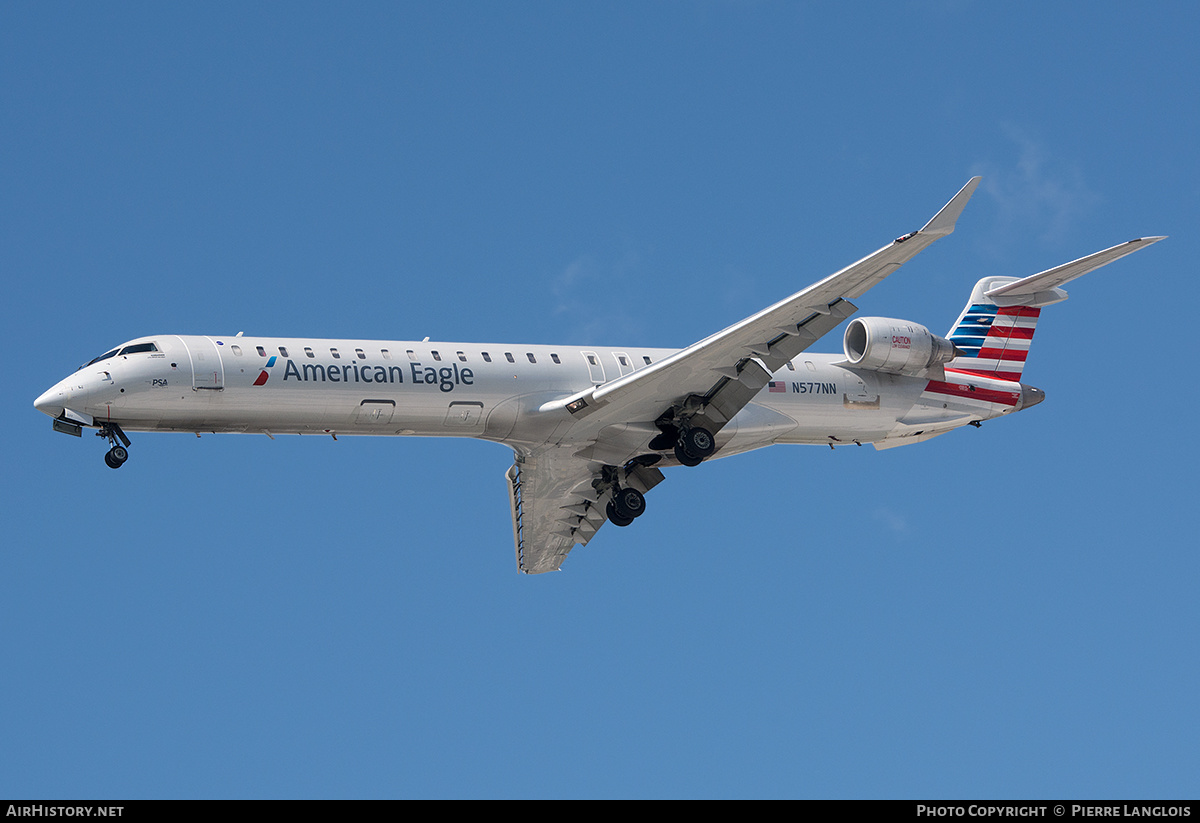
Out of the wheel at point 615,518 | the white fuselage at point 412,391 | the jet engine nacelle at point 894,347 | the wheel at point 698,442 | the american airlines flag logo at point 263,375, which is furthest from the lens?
the wheel at point 615,518

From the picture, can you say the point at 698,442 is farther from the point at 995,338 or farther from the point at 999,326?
the point at 999,326

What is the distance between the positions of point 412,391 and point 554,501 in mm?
5835

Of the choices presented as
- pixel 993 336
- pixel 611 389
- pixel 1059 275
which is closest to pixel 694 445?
pixel 611 389

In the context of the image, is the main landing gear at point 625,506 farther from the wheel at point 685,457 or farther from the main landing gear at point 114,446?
the main landing gear at point 114,446

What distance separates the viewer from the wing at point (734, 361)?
23.0 metres

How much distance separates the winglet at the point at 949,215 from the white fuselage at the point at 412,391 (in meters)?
5.89

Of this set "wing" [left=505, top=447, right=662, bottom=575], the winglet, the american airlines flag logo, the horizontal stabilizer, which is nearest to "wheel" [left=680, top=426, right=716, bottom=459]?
"wing" [left=505, top=447, right=662, bottom=575]

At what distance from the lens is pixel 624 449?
26812 mm

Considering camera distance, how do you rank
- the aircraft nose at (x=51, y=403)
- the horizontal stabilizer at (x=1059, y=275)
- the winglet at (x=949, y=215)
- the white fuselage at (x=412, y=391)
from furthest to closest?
the white fuselage at (x=412, y=391)
the aircraft nose at (x=51, y=403)
the horizontal stabilizer at (x=1059, y=275)
the winglet at (x=949, y=215)

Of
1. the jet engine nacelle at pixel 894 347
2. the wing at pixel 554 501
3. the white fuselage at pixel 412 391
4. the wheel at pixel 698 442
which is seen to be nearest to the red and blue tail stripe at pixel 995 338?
the jet engine nacelle at pixel 894 347

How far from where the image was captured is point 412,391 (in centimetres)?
2423

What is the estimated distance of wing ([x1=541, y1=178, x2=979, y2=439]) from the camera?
75.4ft
